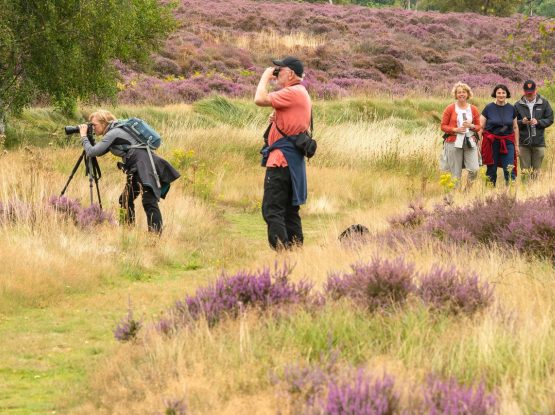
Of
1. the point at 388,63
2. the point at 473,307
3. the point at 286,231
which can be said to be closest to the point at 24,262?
the point at 286,231

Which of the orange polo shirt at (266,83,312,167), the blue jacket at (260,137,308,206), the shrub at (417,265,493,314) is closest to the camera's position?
the shrub at (417,265,493,314)

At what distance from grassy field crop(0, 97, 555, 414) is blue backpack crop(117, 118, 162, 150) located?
103cm

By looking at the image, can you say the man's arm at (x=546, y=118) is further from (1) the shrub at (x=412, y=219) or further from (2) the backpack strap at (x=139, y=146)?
(2) the backpack strap at (x=139, y=146)

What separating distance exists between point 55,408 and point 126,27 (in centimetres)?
1525

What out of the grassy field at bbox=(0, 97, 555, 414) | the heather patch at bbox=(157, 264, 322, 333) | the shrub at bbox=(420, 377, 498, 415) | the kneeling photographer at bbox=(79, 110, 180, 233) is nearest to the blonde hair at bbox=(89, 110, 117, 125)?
the kneeling photographer at bbox=(79, 110, 180, 233)

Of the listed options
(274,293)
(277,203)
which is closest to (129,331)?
(274,293)

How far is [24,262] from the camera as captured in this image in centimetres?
859

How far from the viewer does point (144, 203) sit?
1079cm

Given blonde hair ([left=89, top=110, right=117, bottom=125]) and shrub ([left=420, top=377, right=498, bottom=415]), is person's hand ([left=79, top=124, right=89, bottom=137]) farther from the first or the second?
shrub ([left=420, top=377, right=498, bottom=415])

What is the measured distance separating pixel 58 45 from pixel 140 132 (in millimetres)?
8541

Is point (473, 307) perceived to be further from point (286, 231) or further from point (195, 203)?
point (195, 203)

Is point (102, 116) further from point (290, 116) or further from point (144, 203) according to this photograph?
point (290, 116)

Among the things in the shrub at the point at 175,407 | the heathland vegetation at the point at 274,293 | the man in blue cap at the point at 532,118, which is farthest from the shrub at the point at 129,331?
the man in blue cap at the point at 532,118

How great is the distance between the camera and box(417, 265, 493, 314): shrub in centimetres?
574
